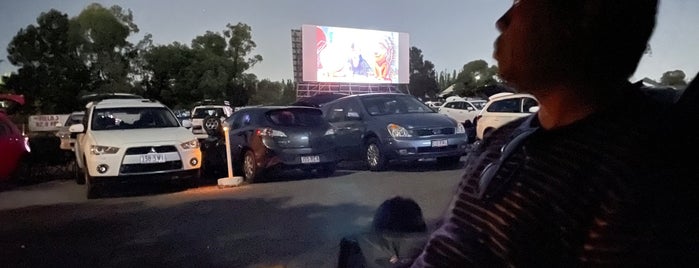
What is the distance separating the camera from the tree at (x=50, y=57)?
3.33 m

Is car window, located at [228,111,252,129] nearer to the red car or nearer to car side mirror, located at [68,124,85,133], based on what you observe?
car side mirror, located at [68,124,85,133]

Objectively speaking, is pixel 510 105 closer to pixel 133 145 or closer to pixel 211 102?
pixel 211 102

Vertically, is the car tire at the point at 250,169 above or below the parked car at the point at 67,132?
below

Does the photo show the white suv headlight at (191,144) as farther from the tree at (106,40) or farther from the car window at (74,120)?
the tree at (106,40)

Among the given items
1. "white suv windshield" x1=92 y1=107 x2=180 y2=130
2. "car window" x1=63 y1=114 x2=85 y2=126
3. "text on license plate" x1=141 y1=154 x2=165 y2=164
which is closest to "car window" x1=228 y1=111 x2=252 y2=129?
"white suv windshield" x1=92 y1=107 x2=180 y2=130

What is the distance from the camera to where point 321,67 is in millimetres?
5309

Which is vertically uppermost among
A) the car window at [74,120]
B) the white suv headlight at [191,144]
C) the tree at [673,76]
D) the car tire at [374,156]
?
the tree at [673,76]

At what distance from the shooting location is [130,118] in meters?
6.85

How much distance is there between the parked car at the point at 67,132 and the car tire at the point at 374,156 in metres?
3.07

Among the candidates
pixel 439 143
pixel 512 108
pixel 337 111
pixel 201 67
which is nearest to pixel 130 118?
pixel 337 111

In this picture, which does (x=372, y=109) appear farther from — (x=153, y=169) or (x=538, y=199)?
(x=538, y=199)

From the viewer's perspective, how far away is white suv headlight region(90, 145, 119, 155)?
244 inches

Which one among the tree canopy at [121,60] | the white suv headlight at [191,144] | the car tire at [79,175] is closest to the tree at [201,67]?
the tree canopy at [121,60]

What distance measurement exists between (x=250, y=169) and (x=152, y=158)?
1.26 metres
